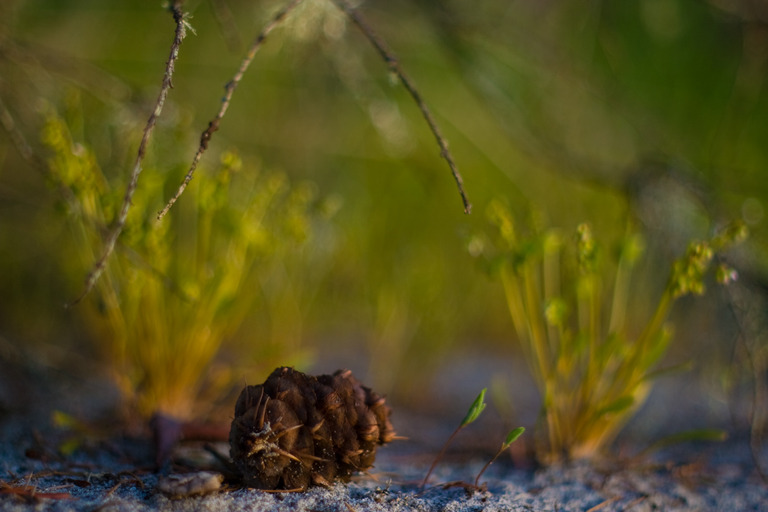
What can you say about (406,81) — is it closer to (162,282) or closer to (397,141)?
(162,282)

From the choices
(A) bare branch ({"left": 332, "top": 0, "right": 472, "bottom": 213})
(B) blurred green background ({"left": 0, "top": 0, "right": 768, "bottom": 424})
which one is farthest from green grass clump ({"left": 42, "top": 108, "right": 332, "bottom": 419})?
(A) bare branch ({"left": 332, "top": 0, "right": 472, "bottom": 213})

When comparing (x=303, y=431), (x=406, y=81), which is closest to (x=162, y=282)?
(x=303, y=431)

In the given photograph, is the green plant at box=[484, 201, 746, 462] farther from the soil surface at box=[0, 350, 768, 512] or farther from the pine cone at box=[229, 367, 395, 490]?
the pine cone at box=[229, 367, 395, 490]

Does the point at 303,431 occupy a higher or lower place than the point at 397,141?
lower

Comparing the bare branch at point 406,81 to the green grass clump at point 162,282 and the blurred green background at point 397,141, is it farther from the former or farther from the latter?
the green grass clump at point 162,282

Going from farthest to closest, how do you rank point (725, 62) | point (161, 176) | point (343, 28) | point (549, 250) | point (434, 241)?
point (725, 62) → point (434, 241) → point (343, 28) → point (161, 176) → point (549, 250)

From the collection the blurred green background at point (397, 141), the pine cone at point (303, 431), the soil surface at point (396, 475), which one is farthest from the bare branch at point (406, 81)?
the soil surface at point (396, 475)

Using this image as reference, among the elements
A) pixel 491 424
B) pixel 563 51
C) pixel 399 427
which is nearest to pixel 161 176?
pixel 399 427

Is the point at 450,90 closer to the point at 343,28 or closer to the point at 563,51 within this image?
the point at 563,51
